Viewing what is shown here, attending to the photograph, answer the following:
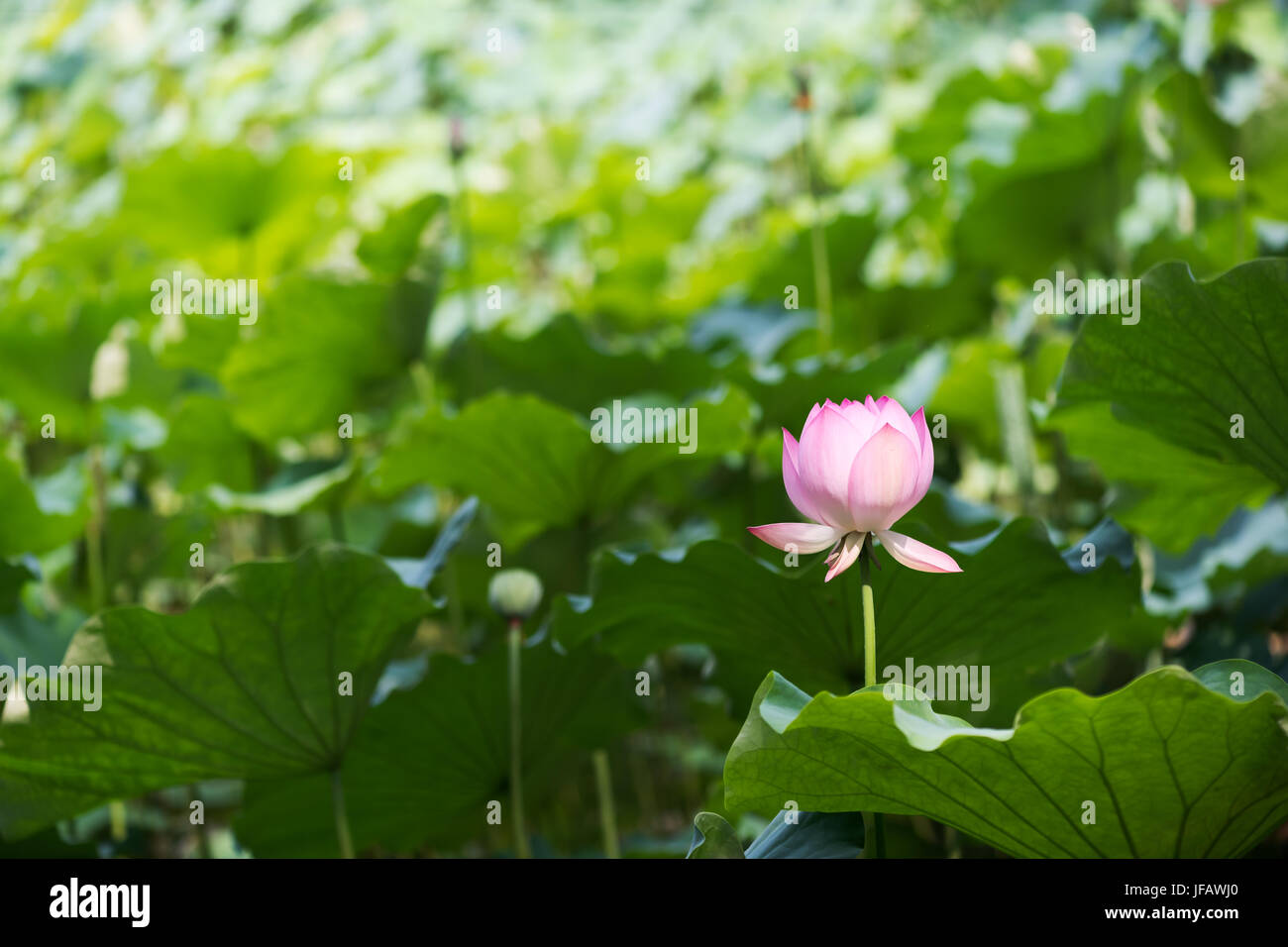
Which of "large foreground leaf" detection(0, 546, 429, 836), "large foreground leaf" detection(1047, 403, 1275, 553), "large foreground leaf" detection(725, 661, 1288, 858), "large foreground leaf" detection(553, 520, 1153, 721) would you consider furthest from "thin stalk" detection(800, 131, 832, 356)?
"large foreground leaf" detection(725, 661, 1288, 858)

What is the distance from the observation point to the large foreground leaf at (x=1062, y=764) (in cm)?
55

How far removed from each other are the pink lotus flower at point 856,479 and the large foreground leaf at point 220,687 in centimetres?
39

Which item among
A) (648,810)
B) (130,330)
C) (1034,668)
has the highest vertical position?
(130,330)

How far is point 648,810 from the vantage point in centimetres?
160

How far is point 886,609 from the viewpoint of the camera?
31.2 inches

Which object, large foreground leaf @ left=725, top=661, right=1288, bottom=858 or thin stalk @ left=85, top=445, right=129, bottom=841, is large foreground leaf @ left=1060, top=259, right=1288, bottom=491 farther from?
thin stalk @ left=85, top=445, right=129, bottom=841

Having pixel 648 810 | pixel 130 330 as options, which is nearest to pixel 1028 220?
pixel 648 810

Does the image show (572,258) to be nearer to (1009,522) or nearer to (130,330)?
(130,330)

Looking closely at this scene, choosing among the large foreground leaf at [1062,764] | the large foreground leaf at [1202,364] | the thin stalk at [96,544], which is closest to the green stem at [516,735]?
the large foreground leaf at [1062,764]

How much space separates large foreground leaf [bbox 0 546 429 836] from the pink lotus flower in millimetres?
391

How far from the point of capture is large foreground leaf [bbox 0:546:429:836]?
83 cm

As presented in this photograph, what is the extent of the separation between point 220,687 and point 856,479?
1.77ft

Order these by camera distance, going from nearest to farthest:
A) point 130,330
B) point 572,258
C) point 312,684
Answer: point 312,684, point 130,330, point 572,258
